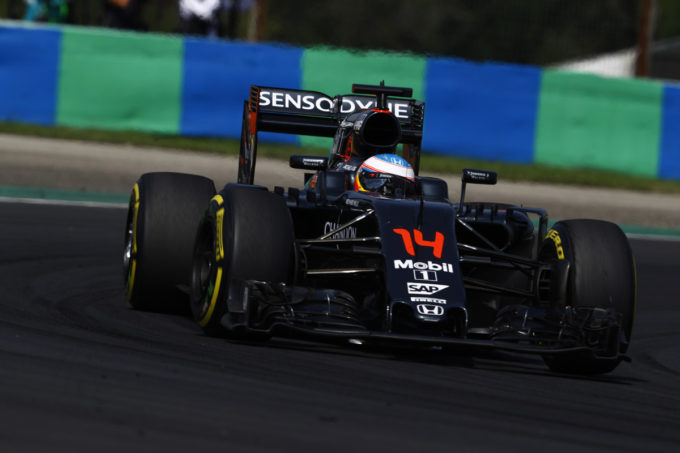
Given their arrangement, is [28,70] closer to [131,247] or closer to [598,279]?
[131,247]

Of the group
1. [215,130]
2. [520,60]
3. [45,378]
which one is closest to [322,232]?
[45,378]

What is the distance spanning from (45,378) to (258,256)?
1565 mm

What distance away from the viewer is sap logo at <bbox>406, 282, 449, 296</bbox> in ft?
20.4

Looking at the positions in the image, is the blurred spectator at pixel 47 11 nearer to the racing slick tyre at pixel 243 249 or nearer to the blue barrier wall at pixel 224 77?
the blue barrier wall at pixel 224 77

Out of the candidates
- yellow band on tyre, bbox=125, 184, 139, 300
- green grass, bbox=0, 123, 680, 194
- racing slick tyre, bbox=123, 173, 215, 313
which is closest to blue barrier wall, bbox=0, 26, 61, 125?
green grass, bbox=0, 123, 680, 194

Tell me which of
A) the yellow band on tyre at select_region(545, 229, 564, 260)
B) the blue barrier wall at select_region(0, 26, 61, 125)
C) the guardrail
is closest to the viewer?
the yellow band on tyre at select_region(545, 229, 564, 260)

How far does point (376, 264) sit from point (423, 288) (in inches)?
19.5

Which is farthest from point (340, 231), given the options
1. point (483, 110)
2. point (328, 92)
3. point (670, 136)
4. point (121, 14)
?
point (121, 14)

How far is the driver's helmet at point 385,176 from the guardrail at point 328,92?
8416mm

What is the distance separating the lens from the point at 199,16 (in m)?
17.8

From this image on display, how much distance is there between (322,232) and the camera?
7379mm

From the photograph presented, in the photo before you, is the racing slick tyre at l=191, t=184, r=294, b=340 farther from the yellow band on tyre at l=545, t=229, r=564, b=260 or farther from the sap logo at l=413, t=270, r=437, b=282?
the yellow band on tyre at l=545, t=229, r=564, b=260

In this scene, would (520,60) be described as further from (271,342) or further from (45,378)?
(45,378)

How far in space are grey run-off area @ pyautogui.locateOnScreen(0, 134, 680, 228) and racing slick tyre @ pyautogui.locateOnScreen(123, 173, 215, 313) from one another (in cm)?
557
